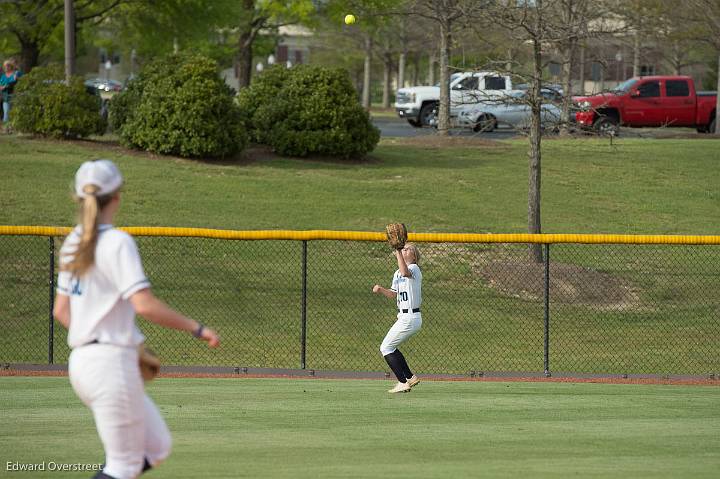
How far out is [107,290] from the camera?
4.50 metres

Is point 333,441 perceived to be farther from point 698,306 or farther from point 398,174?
point 398,174

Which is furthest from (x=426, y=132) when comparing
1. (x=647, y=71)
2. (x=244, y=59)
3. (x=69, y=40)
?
(x=647, y=71)

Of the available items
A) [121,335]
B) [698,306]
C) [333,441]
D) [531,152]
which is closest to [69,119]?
[531,152]

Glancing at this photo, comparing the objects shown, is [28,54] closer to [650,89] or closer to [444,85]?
[444,85]

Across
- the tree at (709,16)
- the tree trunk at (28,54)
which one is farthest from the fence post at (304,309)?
the tree trunk at (28,54)

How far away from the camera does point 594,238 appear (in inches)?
484

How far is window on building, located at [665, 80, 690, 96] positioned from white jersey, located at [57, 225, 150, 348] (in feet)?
103

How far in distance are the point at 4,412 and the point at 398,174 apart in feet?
46.7

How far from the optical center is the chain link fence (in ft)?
44.7

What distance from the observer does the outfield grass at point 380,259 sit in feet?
46.0

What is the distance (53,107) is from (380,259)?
888 cm

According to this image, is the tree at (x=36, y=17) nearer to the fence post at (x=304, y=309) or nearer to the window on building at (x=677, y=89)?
the window on building at (x=677, y=89)

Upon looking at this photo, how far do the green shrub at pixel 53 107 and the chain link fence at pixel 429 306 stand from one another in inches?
216

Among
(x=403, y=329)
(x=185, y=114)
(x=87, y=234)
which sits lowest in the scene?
(x=403, y=329)
